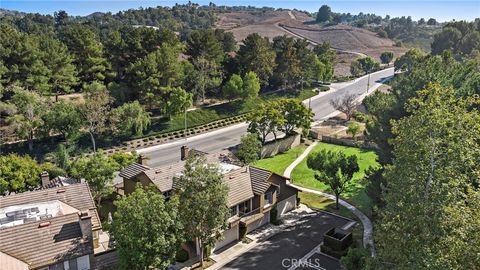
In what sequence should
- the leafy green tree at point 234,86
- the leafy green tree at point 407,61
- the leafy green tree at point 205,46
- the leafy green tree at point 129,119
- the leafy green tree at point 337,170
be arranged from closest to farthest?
1. the leafy green tree at point 337,170
2. the leafy green tree at point 129,119
3. the leafy green tree at point 234,86
4. the leafy green tree at point 205,46
5. the leafy green tree at point 407,61

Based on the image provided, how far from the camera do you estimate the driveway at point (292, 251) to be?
3192cm

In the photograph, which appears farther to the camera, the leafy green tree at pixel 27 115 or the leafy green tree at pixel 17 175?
the leafy green tree at pixel 27 115

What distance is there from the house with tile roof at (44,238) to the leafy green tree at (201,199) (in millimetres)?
6693

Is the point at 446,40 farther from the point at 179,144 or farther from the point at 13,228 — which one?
the point at 13,228

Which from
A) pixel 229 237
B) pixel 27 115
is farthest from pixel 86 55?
pixel 229 237

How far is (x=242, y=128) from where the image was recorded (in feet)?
252

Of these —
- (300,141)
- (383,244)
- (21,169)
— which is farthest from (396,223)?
(300,141)

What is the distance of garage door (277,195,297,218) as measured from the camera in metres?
40.6

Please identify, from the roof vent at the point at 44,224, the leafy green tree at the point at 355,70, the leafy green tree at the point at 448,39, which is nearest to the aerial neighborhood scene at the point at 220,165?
the roof vent at the point at 44,224

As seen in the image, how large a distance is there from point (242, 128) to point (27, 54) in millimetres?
38462

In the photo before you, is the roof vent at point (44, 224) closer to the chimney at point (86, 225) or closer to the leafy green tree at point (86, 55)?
the chimney at point (86, 225)

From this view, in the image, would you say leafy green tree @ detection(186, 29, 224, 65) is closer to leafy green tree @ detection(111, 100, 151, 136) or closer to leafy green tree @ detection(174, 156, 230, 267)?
leafy green tree @ detection(111, 100, 151, 136)

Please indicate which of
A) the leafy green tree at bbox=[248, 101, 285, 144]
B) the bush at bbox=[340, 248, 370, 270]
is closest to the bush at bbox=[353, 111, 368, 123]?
the leafy green tree at bbox=[248, 101, 285, 144]

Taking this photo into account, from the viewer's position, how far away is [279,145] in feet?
211
